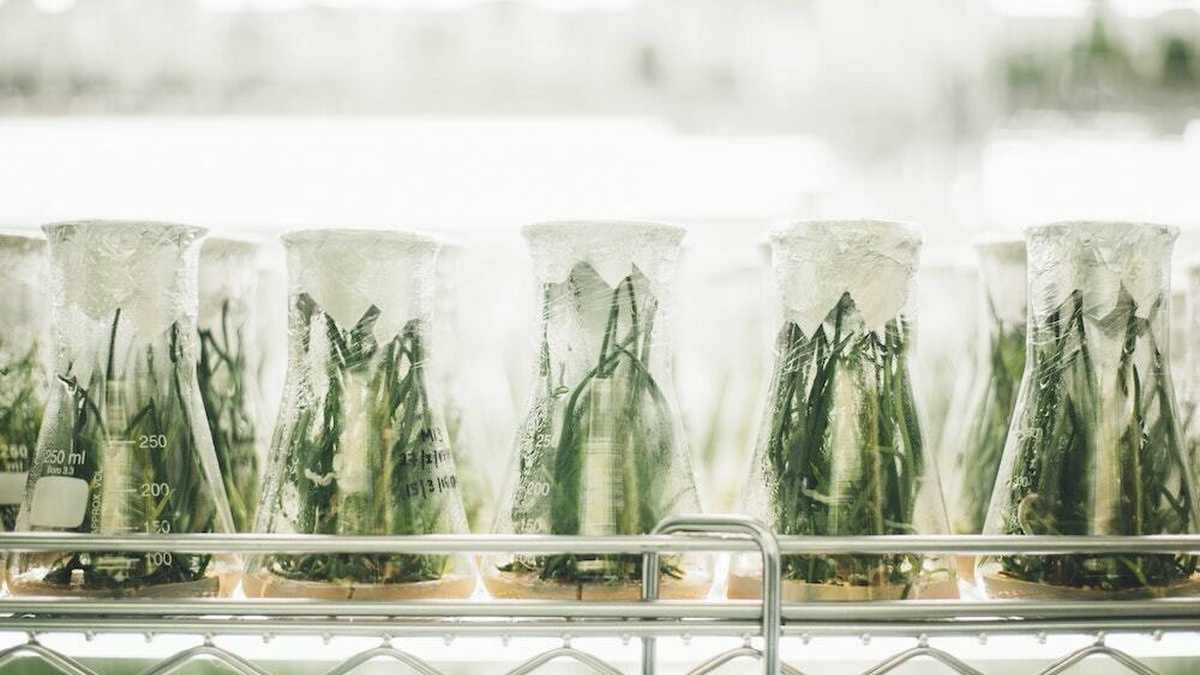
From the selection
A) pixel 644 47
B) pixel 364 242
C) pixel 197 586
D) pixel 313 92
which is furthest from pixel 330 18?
pixel 197 586

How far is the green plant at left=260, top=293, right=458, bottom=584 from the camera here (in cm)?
68

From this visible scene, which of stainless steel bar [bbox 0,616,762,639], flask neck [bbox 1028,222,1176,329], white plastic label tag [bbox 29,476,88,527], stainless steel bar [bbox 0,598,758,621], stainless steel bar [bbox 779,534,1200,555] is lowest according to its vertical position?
stainless steel bar [bbox 0,616,762,639]

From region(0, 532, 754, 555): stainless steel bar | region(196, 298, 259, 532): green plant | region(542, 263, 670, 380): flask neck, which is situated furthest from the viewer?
region(196, 298, 259, 532): green plant

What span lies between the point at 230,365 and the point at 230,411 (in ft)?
0.11

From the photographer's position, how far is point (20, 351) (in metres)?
0.79

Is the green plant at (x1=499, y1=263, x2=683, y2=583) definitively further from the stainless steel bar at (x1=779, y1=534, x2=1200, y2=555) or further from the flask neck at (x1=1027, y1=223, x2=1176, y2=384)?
the flask neck at (x1=1027, y1=223, x2=1176, y2=384)

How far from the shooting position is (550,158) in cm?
107

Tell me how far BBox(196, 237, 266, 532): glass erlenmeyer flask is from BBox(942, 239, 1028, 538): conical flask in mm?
526

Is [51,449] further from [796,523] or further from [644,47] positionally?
[644,47]

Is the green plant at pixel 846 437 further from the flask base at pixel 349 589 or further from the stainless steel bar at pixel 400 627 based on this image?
the flask base at pixel 349 589

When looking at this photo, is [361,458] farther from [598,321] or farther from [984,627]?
[984,627]

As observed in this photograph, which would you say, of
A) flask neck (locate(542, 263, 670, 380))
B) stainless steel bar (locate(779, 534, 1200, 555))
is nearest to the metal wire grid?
stainless steel bar (locate(779, 534, 1200, 555))

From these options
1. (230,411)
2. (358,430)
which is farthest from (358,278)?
(230,411)

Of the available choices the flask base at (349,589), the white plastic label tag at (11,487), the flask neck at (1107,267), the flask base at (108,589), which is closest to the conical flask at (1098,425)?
the flask neck at (1107,267)
